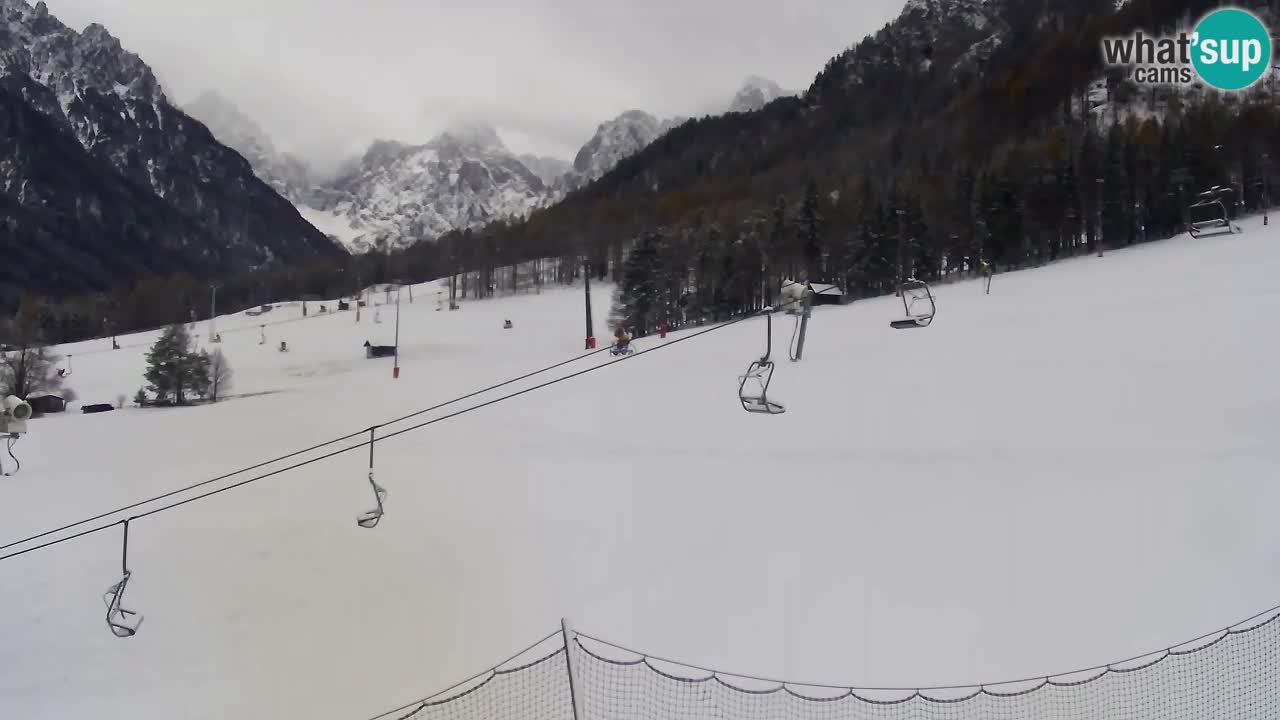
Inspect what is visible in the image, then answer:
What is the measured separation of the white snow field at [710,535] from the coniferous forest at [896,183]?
24342 mm

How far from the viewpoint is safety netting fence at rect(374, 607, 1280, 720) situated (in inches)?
274

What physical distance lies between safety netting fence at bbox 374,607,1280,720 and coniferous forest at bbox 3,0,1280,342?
1344 inches

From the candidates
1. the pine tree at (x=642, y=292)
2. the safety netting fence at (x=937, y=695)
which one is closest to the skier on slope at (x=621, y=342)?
the pine tree at (x=642, y=292)

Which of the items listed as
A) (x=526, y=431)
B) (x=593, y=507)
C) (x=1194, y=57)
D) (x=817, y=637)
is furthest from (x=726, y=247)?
(x=1194, y=57)

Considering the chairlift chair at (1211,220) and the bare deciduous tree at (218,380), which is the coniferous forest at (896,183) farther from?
the bare deciduous tree at (218,380)

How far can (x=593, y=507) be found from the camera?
12.0 m

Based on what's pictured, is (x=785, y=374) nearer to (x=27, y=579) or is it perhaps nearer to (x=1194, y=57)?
(x=27, y=579)

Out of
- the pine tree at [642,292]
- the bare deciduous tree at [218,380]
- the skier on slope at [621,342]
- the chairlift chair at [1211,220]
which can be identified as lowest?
the bare deciduous tree at [218,380]

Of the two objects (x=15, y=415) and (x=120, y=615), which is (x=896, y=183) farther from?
(x=120, y=615)

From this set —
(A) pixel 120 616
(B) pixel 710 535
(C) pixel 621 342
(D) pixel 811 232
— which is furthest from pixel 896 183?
(A) pixel 120 616

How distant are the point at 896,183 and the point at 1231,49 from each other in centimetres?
3264

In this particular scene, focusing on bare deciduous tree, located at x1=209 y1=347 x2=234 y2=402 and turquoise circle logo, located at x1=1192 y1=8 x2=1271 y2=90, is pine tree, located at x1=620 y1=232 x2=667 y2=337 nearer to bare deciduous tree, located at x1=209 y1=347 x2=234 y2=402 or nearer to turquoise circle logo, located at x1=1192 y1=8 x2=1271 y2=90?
bare deciduous tree, located at x1=209 y1=347 x2=234 y2=402

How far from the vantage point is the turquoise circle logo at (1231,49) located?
192 feet

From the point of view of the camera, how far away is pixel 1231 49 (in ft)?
200
